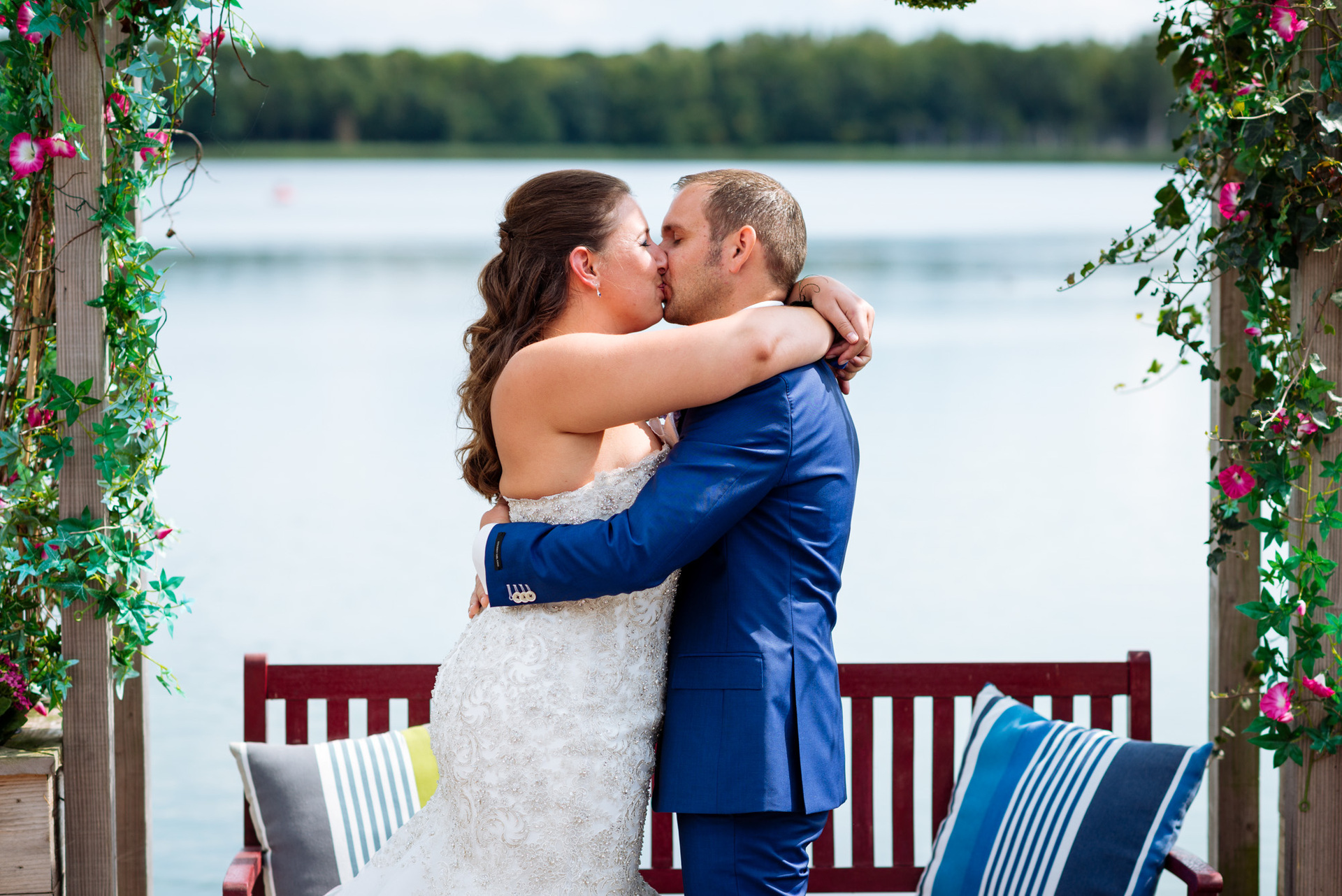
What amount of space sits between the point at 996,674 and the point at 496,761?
54.7 inches

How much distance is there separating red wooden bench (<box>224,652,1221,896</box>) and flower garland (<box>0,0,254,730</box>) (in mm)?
469

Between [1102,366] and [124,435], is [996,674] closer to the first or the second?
[124,435]

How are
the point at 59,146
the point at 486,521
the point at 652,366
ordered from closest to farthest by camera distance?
the point at 652,366
the point at 486,521
the point at 59,146

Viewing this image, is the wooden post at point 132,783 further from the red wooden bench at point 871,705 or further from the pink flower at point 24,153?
the pink flower at point 24,153

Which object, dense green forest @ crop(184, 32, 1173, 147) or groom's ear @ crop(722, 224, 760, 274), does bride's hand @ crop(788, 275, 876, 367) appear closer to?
groom's ear @ crop(722, 224, 760, 274)

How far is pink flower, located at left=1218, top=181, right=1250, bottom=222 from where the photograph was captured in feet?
8.29

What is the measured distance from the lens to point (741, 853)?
1907mm

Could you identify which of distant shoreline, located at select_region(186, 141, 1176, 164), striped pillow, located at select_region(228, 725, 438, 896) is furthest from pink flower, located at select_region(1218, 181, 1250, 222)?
distant shoreline, located at select_region(186, 141, 1176, 164)

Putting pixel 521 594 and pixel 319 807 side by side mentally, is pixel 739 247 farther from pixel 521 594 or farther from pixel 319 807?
pixel 319 807

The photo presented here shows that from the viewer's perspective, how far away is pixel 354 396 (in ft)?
40.2

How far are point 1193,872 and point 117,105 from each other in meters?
2.41

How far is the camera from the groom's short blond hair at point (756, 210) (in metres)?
1.98

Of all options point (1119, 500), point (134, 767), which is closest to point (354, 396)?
point (1119, 500)

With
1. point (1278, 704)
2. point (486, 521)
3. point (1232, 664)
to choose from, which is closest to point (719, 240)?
point (486, 521)
